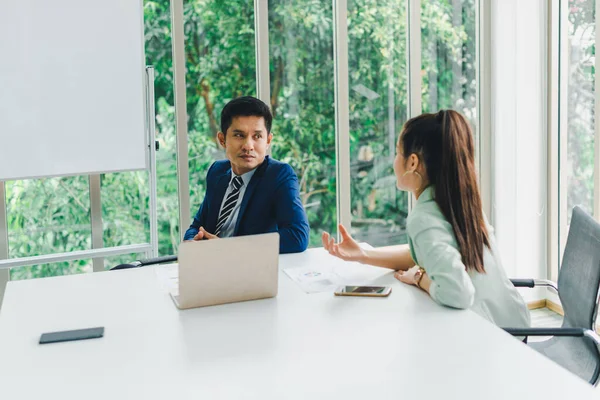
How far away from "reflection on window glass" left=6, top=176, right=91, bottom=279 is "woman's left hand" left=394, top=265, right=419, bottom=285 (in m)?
1.86

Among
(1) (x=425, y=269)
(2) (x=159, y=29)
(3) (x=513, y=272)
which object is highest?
(2) (x=159, y=29)

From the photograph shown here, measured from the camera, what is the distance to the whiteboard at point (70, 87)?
9.71 ft

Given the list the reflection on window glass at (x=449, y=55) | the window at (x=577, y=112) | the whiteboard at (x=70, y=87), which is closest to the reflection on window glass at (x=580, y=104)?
the window at (x=577, y=112)

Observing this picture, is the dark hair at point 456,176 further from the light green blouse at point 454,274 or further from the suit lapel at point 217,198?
the suit lapel at point 217,198

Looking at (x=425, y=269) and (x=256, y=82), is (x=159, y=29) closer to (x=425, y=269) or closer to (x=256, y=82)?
(x=256, y=82)

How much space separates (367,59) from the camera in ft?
12.6

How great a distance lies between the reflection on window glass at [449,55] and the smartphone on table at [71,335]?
9.15ft

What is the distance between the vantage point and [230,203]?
9.12 feet

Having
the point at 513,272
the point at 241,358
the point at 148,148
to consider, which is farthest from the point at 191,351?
the point at 513,272

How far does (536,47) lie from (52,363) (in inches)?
130

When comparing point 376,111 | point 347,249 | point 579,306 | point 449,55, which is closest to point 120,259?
point 376,111

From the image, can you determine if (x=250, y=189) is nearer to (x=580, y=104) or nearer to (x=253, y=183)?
(x=253, y=183)

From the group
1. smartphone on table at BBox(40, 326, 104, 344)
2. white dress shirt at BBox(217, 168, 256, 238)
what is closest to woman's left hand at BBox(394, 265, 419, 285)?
white dress shirt at BBox(217, 168, 256, 238)

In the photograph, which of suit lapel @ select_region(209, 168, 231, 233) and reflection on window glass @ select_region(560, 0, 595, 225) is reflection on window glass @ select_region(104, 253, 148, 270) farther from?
reflection on window glass @ select_region(560, 0, 595, 225)
